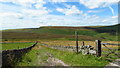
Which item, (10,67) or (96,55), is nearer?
(10,67)

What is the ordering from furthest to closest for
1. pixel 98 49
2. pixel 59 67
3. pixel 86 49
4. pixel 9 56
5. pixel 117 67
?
pixel 86 49 < pixel 98 49 < pixel 9 56 < pixel 59 67 < pixel 117 67

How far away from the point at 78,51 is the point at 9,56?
9.68 metres

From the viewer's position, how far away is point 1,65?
10.9 metres

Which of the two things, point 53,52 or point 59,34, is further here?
point 59,34

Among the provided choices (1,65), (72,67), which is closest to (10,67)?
(1,65)

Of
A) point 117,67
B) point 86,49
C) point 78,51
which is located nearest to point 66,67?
point 117,67

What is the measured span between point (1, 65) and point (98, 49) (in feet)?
31.9

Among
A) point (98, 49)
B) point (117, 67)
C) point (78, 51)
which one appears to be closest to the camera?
point (117, 67)

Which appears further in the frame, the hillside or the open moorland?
the hillside

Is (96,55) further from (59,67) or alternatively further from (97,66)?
(59,67)

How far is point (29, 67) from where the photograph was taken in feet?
36.8

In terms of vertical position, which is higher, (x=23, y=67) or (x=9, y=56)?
(x=9, y=56)

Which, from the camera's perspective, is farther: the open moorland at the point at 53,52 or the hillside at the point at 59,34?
the hillside at the point at 59,34

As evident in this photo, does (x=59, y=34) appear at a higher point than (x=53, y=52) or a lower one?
lower
